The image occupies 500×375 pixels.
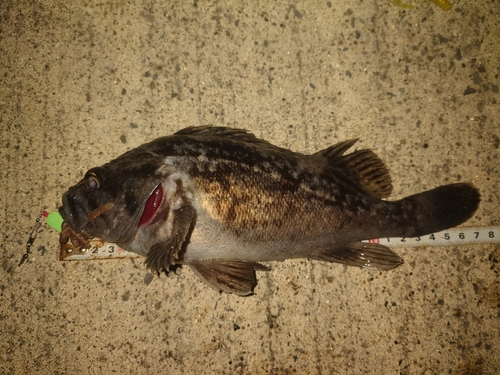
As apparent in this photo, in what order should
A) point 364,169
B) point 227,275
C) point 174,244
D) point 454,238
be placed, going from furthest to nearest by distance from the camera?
1. point 454,238
2. point 364,169
3. point 227,275
4. point 174,244

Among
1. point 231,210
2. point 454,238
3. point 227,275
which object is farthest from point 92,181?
point 454,238

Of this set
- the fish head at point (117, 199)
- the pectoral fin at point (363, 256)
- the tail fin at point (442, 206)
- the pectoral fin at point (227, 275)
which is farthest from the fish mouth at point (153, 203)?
the tail fin at point (442, 206)

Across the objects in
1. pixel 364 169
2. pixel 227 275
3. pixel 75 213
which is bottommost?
pixel 227 275

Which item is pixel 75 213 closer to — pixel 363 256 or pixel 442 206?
pixel 363 256

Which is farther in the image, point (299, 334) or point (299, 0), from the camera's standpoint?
point (299, 0)

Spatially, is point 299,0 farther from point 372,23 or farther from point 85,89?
point 85,89

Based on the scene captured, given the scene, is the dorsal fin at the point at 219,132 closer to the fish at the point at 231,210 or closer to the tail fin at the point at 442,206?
the fish at the point at 231,210

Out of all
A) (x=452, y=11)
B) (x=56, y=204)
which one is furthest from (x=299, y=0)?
(x=56, y=204)
